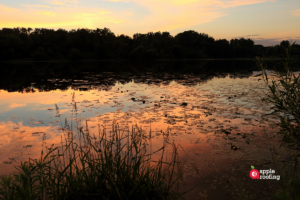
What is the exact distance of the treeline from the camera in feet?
238

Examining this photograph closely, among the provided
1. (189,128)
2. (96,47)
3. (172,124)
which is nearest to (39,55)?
(96,47)

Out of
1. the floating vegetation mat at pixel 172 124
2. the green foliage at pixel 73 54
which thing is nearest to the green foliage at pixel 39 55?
the green foliage at pixel 73 54

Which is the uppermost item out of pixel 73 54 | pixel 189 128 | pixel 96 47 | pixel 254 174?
pixel 96 47

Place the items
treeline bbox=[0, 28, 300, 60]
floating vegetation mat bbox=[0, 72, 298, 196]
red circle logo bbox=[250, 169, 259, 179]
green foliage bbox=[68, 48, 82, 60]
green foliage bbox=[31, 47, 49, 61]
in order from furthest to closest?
green foliage bbox=[68, 48, 82, 60] → treeline bbox=[0, 28, 300, 60] → green foliage bbox=[31, 47, 49, 61] → floating vegetation mat bbox=[0, 72, 298, 196] → red circle logo bbox=[250, 169, 259, 179]

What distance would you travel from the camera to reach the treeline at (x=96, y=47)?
7262 cm

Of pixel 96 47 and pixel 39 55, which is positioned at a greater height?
pixel 96 47

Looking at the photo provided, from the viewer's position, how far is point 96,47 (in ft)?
280

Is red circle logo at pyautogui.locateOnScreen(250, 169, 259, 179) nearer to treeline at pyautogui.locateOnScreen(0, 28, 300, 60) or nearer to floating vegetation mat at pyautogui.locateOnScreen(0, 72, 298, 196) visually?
floating vegetation mat at pyautogui.locateOnScreen(0, 72, 298, 196)

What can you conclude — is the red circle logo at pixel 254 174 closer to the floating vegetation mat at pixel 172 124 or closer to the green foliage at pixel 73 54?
the floating vegetation mat at pixel 172 124

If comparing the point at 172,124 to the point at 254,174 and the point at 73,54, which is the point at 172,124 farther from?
the point at 73,54

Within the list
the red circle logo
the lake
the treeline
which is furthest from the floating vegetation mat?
the treeline

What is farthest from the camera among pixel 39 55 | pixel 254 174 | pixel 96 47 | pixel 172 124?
pixel 96 47

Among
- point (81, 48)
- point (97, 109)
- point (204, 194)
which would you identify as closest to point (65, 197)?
point (204, 194)

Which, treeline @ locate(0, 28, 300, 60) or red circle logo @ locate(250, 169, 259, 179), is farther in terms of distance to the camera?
treeline @ locate(0, 28, 300, 60)
